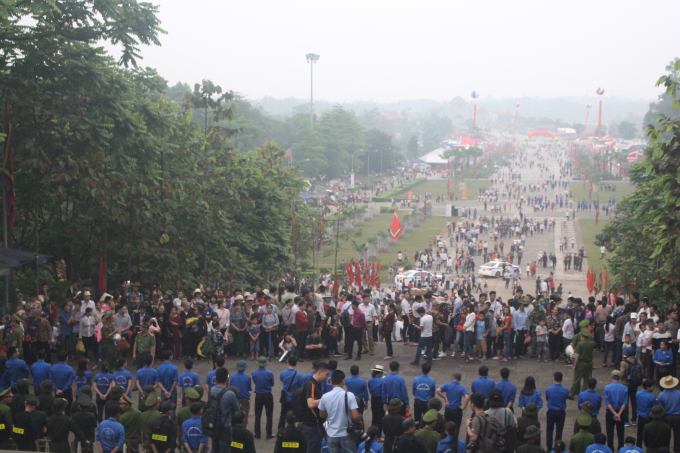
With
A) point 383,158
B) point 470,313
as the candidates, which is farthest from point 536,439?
point 383,158

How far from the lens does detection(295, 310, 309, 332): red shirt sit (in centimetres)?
1230

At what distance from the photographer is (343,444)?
748 cm

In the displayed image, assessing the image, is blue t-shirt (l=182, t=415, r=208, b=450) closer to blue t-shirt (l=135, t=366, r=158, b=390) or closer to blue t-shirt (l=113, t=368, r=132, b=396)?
blue t-shirt (l=135, t=366, r=158, b=390)

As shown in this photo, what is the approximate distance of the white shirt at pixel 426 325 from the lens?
11922mm

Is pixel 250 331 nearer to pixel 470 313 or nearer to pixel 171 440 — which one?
pixel 470 313

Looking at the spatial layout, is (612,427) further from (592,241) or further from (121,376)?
(592,241)

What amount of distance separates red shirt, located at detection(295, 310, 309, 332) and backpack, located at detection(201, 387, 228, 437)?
455 cm

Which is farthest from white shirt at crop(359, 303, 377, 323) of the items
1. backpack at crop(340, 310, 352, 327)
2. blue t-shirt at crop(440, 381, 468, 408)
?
blue t-shirt at crop(440, 381, 468, 408)

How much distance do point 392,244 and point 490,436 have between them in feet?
Result: 130

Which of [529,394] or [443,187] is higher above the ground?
[443,187]

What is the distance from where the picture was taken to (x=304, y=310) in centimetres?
1265

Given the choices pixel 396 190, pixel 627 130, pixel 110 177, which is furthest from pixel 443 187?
pixel 627 130

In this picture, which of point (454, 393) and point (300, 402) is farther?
point (454, 393)

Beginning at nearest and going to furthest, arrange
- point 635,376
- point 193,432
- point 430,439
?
point 430,439
point 193,432
point 635,376
